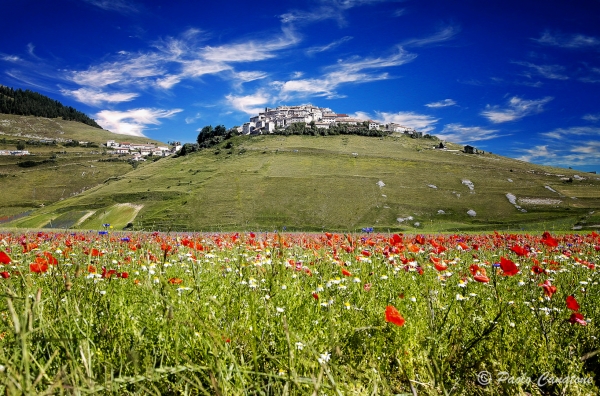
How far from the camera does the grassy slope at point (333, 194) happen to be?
63.9 meters

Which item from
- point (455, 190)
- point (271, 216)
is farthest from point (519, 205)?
point (271, 216)

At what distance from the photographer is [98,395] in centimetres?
197

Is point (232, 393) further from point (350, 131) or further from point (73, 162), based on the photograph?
point (73, 162)

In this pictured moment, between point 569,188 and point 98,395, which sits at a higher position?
point 569,188

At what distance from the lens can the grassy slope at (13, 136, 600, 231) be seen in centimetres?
6394

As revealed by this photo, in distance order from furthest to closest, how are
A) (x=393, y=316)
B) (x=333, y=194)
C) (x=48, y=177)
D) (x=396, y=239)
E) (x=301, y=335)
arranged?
1. (x=48, y=177)
2. (x=333, y=194)
3. (x=396, y=239)
4. (x=301, y=335)
5. (x=393, y=316)

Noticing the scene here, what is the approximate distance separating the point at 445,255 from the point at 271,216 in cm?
5880

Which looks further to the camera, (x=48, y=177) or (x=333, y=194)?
(x=48, y=177)

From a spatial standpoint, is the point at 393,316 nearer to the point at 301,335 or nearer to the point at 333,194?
the point at 301,335

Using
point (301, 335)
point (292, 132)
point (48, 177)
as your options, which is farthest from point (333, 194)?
point (48, 177)

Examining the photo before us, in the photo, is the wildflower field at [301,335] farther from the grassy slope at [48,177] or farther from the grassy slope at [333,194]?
the grassy slope at [48,177]

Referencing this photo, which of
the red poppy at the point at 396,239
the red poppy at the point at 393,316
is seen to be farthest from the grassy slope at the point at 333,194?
the red poppy at the point at 393,316

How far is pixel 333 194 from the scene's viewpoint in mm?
74500

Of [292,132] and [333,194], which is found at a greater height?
[292,132]
